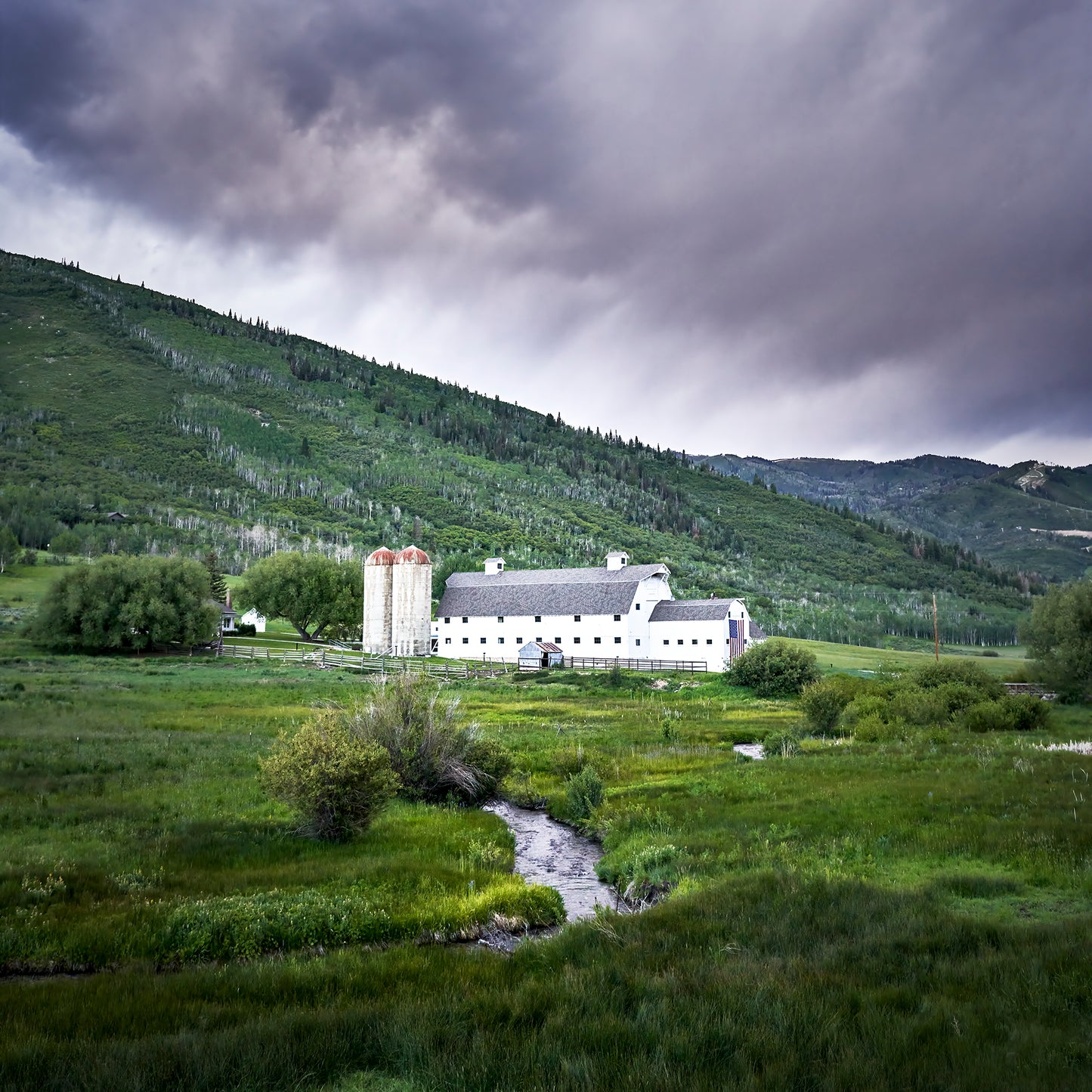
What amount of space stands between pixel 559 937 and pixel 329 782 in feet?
23.5

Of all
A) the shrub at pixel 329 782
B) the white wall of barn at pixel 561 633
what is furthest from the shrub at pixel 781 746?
the white wall of barn at pixel 561 633

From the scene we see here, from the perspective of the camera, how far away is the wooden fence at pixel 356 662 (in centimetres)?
6788

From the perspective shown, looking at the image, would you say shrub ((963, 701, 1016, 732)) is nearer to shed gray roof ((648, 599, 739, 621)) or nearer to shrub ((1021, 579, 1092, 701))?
shrub ((1021, 579, 1092, 701))

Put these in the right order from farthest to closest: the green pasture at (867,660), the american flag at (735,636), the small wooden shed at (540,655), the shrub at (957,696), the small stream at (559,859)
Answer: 1. the small wooden shed at (540,655)
2. the green pasture at (867,660)
3. the american flag at (735,636)
4. the shrub at (957,696)
5. the small stream at (559,859)

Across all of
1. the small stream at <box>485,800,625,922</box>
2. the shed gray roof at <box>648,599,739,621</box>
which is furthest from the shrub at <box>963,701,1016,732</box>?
the shed gray roof at <box>648,599,739,621</box>

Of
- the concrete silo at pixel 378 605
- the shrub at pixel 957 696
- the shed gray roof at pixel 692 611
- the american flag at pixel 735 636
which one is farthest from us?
the concrete silo at pixel 378 605

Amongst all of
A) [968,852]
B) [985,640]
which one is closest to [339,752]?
[968,852]

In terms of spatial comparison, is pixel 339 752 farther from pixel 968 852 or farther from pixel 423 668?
pixel 423 668

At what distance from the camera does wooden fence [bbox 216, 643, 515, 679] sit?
67.9m

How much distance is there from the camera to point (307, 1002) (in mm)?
8664

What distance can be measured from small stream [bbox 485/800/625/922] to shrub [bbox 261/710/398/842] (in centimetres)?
359

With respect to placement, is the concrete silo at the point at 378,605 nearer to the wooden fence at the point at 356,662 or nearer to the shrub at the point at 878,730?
the wooden fence at the point at 356,662

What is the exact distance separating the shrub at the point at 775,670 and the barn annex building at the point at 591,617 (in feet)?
48.1

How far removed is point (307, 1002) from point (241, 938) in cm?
288
